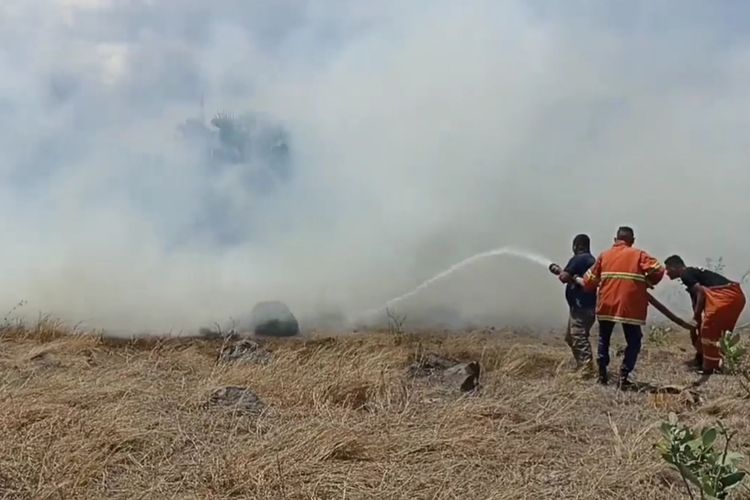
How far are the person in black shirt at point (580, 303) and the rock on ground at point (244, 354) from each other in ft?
10.8

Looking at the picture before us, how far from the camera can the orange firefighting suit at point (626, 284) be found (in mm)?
6938

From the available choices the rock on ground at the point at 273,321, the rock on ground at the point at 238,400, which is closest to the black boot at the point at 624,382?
the rock on ground at the point at 238,400

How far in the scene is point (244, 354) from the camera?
7883 mm

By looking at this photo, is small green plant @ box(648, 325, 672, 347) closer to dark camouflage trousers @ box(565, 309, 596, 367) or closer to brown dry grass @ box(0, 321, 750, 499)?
dark camouflage trousers @ box(565, 309, 596, 367)

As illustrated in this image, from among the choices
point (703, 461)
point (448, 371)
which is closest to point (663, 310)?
point (448, 371)

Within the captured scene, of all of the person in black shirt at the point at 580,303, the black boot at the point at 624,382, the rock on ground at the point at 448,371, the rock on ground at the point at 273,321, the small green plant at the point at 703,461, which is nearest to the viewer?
the small green plant at the point at 703,461

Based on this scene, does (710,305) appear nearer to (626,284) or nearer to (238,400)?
(626,284)

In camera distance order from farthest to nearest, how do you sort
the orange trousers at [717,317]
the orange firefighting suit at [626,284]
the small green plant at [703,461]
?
the orange trousers at [717,317] < the orange firefighting suit at [626,284] < the small green plant at [703,461]

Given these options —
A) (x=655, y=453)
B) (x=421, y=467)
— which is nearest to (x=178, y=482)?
(x=421, y=467)

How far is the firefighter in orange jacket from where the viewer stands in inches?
273

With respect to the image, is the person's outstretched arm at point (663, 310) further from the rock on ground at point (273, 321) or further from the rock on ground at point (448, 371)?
the rock on ground at point (273, 321)

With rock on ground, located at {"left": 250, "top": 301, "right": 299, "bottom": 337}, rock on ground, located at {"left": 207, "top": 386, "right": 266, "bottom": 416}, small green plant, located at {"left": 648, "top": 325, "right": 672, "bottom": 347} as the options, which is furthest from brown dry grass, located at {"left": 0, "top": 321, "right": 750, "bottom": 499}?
rock on ground, located at {"left": 250, "top": 301, "right": 299, "bottom": 337}

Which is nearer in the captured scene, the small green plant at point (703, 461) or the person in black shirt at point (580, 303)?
the small green plant at point (703, 461)

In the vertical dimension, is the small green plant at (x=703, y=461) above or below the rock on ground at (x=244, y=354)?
above
